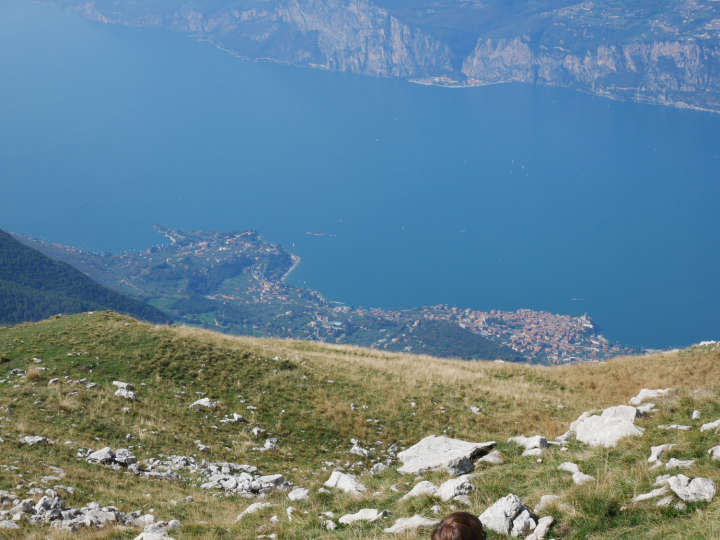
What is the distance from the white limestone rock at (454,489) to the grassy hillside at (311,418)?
0.34 metres

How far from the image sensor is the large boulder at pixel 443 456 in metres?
13.5

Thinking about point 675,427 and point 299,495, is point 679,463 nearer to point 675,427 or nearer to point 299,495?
point 675,427

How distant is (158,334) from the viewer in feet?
87.9

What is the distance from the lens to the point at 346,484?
1396 centimetres

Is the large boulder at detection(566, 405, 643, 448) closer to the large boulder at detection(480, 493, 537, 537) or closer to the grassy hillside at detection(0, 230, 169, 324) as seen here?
the large boulder at detection(480, 493, 537, 537)

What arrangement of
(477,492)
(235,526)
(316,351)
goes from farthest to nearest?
(316,351)
(235,526)
(477,492)

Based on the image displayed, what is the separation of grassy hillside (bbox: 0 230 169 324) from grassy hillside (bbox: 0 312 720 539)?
352ft

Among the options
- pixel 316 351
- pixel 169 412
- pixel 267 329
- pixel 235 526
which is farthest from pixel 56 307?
pixel 235 526

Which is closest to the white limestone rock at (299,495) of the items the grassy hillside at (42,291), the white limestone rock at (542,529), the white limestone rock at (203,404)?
the white limestone rock at (542,529)

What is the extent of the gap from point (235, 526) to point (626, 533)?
7.51 meters

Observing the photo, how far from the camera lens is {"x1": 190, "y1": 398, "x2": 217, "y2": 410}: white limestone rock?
70.2 feet

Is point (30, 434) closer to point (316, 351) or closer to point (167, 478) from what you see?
point (167, 478)

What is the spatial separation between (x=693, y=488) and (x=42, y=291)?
486ft

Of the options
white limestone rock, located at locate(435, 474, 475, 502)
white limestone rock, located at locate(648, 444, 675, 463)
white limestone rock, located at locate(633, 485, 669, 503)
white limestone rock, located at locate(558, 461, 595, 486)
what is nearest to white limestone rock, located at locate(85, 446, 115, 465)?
white limestone rock, located at locate(435, 474, 475, 502)
